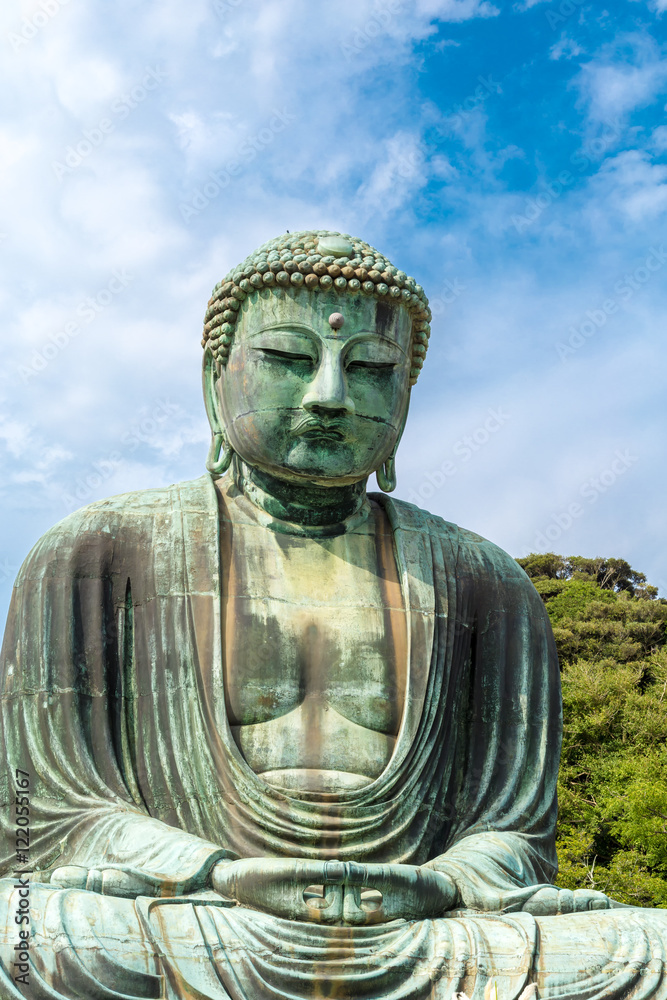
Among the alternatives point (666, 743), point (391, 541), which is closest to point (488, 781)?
point (391, 541)

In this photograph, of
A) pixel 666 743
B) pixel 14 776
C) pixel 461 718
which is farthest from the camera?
pixel 666 743

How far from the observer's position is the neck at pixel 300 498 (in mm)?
8430

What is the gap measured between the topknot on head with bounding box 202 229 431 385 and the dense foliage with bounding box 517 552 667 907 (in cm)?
1441

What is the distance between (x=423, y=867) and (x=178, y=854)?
1.16 m

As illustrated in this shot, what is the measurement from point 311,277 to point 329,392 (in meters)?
0.69

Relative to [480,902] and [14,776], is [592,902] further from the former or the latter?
[14,776]

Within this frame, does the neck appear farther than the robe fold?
Yes

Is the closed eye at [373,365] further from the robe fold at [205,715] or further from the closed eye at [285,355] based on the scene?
the robe fold at [205,715]

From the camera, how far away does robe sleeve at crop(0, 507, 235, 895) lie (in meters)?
7.23

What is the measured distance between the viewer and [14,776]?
7.66 metres

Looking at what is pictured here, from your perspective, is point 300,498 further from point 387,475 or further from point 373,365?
point 373,365

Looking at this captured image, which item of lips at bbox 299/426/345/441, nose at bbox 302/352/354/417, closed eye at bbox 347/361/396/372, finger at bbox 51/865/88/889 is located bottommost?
finger at bbox 51/865/88/889

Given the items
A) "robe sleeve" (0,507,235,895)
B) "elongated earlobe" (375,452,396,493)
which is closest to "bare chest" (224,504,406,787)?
"elongated earlobe" (375,452,396,493)

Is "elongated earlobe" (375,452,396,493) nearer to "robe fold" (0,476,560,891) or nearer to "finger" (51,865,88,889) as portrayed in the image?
"robe fold" (0,476,560,891)
